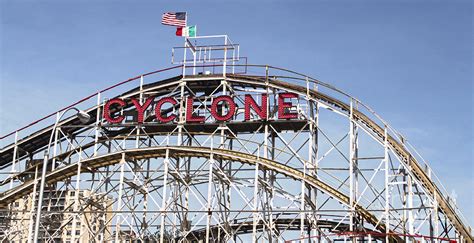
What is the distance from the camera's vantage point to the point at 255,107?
163ft

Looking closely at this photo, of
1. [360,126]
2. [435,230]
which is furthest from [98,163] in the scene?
[435,230]

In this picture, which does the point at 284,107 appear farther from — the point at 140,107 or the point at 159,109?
the point at 140,107

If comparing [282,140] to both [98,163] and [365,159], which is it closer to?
[365,159]

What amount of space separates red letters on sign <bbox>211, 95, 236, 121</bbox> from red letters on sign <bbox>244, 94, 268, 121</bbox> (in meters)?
0.92

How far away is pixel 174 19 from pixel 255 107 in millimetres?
10150

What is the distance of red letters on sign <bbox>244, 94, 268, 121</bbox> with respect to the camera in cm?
4947

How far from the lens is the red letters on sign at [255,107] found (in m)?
49.5

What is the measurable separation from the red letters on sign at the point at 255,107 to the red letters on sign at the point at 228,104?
3.01ft

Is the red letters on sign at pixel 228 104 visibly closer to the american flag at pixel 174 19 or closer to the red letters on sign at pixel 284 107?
the red letters on sign at pixel 284 107

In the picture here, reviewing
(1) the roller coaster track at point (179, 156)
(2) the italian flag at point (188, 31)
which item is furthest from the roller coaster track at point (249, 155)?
(2) the italian flag at point (188, 31)

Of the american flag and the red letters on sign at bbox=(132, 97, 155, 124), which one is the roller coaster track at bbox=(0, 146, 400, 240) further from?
the american flag

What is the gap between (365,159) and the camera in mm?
46156

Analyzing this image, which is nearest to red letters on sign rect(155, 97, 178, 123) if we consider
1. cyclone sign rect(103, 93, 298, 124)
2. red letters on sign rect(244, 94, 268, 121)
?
cyclone sign rect(103, 93, 298, 124)

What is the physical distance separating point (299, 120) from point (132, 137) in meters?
12.3
